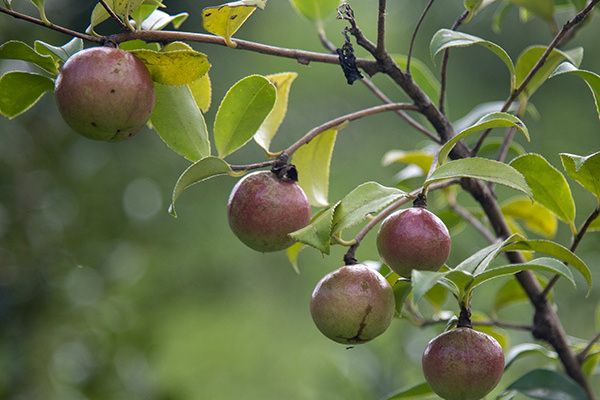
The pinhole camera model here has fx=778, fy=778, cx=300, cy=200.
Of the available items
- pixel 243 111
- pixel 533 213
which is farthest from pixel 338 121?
pixel 533 213

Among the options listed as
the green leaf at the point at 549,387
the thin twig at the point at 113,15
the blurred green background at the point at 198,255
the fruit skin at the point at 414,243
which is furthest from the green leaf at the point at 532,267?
the blurred green background at the point at 198,255

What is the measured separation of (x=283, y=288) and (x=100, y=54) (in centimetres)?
253

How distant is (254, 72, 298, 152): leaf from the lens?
2.97 feet

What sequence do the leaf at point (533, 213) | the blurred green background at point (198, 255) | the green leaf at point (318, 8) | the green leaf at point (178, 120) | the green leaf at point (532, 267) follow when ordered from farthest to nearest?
1. the blurred green background at point (198, 255)
2. the leaf at point (533, 213)
3. the green leaf at point (318, 8)
4. the green leaf at point (178, 120)
5. the green leaf at point (532, 267)

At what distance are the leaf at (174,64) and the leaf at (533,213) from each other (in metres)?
0.63

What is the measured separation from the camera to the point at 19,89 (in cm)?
79

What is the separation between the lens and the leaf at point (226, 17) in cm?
76

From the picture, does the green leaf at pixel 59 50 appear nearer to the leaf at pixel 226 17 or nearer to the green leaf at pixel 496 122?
the leaf at pixel 226 17

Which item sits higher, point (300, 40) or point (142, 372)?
point (300, 40)

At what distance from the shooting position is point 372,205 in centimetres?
70

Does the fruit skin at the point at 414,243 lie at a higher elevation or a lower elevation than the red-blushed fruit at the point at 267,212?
higher

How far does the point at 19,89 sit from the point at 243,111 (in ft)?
0.75

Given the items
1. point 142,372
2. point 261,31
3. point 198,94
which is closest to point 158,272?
point 142,372

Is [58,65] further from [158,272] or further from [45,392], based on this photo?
[158,272]
